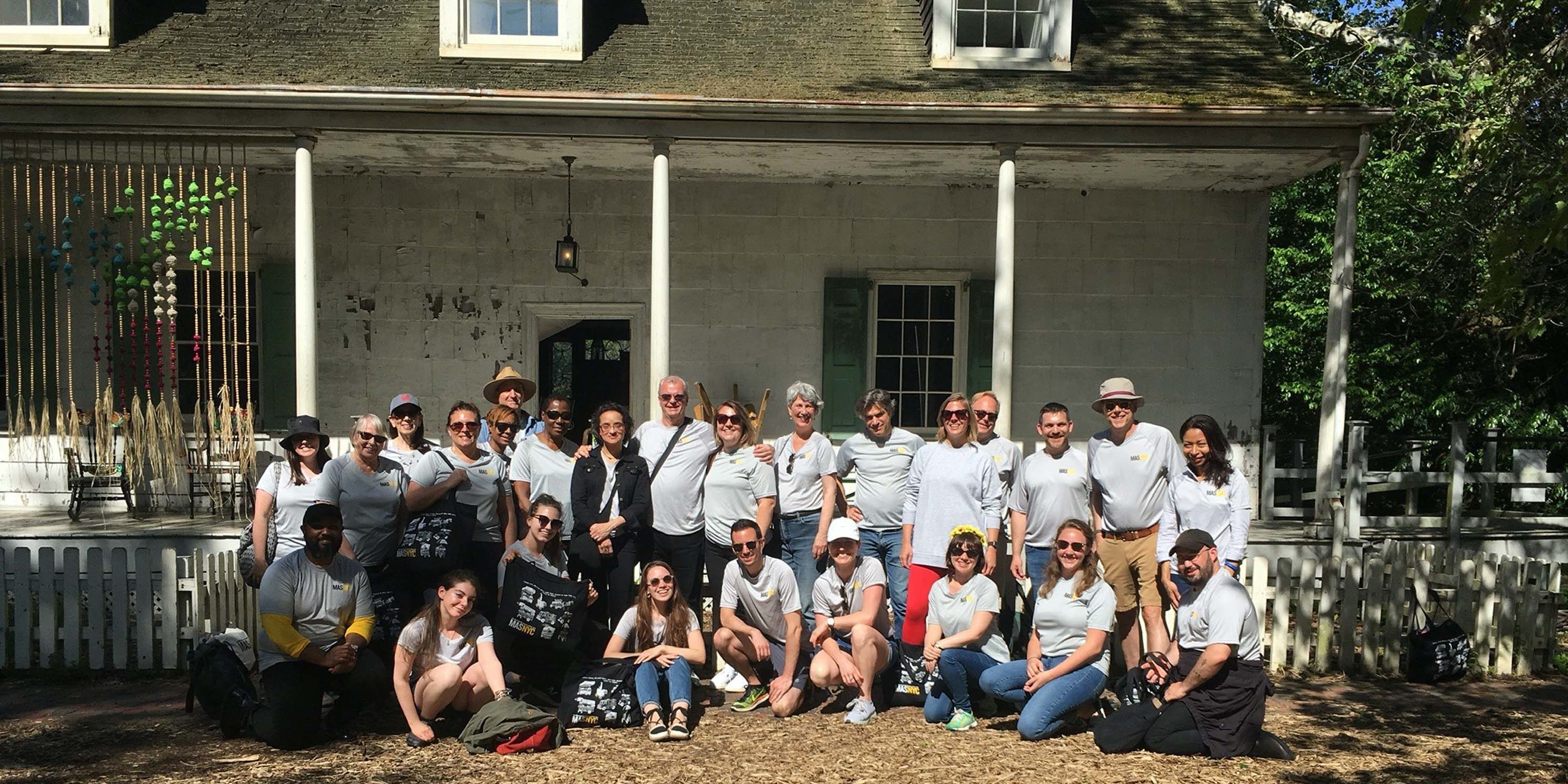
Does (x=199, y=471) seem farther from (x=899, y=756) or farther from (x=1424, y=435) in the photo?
(x=1424, y=435)

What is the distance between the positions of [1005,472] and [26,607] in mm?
5634

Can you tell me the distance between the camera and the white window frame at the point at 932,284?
11406mm

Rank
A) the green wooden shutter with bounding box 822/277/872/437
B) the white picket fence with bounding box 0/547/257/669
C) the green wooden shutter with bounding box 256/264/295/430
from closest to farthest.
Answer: the white picket fence with bounding box 0/547/257/669 < the green wooden shutter with bounding box 256/264/295/430 < the green wooden shutter with bounding box 822/277/872/437

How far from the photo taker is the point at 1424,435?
10734mm

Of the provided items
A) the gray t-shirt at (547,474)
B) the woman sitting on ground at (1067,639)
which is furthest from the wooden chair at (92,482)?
the woman sitting on ground at (1067,639)

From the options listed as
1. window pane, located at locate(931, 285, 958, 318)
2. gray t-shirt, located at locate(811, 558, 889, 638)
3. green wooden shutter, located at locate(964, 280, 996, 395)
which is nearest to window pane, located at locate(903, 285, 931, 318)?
window pane, located at locate(931, 285, 958, 318)

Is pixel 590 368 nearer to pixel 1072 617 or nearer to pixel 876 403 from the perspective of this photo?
pixel 876 403

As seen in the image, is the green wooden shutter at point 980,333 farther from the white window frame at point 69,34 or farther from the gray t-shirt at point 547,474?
the white window frame at point 69,34

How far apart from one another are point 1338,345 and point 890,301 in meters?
4.01

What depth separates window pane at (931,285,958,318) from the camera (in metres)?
11.6

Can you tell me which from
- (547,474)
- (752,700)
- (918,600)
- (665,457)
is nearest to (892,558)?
(918,600)

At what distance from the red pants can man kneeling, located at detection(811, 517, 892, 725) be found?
4.7 inches

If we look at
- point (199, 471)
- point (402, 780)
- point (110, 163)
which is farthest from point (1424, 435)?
point (110, 163)

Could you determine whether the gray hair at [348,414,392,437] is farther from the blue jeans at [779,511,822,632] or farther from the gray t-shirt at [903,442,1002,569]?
the gray t-shirt at [903,442,1002,569]
